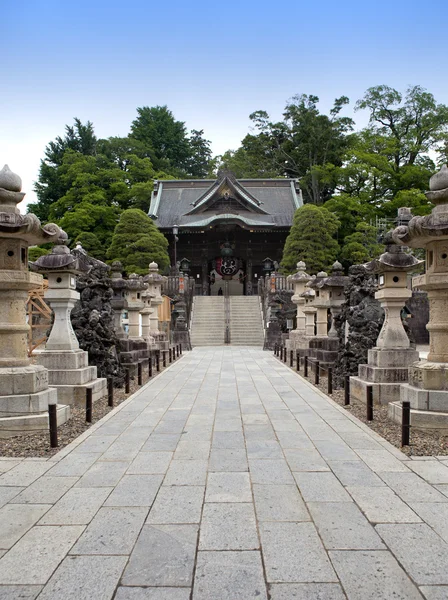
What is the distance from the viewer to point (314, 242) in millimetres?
32719

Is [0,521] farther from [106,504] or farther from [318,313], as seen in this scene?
[318,313]

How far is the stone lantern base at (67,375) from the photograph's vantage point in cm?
866

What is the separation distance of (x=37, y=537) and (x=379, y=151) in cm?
3639

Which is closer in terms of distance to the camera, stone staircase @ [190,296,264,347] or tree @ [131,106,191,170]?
stone staircase @ [190,296,264,347]

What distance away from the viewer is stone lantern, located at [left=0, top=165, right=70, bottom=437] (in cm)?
657

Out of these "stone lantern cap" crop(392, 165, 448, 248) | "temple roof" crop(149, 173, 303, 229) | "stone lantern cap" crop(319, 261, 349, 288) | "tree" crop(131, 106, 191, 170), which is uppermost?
"tree" crop(131, 106, 191, 170)

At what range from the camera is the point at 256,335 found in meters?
28.2

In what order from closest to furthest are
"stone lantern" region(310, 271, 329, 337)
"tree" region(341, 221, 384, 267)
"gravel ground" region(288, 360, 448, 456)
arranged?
"gravel ground" region(288, 360, 448, 456)
"stone lantern" region(310, 271, 329, 337)
"tree" region(341, 221, 384, 267)

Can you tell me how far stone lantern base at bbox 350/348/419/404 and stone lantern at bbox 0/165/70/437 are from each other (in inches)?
211

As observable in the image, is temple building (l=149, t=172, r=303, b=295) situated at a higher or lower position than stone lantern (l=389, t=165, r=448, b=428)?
higher

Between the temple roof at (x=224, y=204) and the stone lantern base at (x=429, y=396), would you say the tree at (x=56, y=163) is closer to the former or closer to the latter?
the temple roof at (x=224, y=204)

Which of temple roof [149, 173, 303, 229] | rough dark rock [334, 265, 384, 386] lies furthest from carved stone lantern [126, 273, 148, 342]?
temple roof [149, 173, 303, 229]

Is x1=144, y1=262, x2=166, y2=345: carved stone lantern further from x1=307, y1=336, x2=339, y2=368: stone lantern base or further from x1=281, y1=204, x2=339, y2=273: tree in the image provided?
x1=281, y1=204, x2=339, y2=273: tree

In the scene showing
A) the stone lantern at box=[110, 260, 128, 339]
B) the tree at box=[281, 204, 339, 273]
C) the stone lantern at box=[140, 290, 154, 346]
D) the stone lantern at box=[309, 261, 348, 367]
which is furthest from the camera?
the tree at box=[281, 204, 339, 273]
